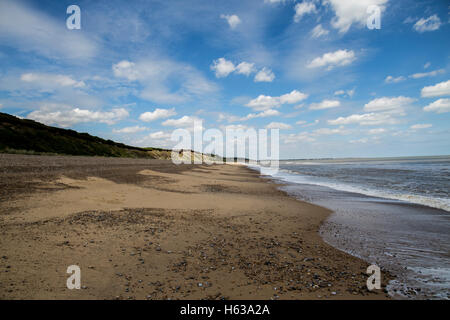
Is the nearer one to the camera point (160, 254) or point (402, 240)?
point (160, 254)

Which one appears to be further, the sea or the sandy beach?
the sea

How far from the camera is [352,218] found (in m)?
9.03

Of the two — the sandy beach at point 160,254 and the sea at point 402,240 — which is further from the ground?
the sandy beach at point 160,254

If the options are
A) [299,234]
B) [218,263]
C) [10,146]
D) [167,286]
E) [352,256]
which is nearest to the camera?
[167,286]

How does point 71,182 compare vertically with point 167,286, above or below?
above

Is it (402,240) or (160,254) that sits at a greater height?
(160,254)

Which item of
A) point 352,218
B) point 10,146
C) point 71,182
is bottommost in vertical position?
point 352,218

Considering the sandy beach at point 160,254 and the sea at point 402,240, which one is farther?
the sea at point 402,240

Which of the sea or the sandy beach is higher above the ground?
the sandy beach

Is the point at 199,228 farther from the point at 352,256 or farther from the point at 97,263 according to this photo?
the point at 352,256
